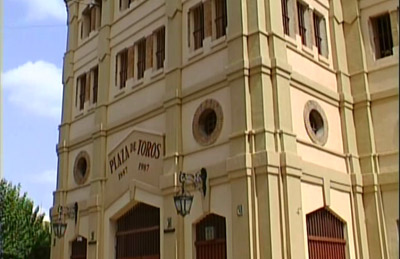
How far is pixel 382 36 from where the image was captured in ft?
63.4

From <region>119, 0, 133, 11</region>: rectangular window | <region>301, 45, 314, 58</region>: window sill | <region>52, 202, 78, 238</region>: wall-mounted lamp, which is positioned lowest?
<region>52, 202, 78, 238</region>: wall-mounted lamp

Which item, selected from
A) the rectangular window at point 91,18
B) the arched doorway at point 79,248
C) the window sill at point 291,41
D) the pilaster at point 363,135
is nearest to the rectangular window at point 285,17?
the window sill at point 291,41

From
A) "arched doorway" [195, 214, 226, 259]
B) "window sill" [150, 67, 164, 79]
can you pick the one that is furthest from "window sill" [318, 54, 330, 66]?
"arched doorway" [195, 214, 226, 259]

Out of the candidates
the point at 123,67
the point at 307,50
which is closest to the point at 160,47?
the point at 123,67

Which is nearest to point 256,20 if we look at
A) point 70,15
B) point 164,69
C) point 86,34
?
point 164,69

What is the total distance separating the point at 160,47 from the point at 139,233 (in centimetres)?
678

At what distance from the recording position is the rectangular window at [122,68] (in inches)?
838

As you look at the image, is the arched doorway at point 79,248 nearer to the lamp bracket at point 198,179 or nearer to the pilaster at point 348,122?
the lamp bracket at point 198,179

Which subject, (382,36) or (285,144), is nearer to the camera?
(285,144)

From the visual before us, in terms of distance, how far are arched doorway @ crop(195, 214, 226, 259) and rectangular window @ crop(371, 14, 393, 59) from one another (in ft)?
28.3

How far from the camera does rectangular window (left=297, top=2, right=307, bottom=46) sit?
704 inches

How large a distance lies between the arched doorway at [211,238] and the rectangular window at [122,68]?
759 centimetres

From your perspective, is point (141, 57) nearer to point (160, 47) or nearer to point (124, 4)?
point (160, 47)

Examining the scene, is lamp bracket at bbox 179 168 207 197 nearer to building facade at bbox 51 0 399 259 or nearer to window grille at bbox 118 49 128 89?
building facade at bbox 51 0 399 259
